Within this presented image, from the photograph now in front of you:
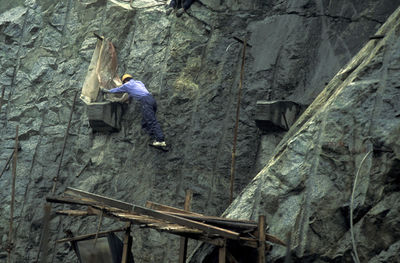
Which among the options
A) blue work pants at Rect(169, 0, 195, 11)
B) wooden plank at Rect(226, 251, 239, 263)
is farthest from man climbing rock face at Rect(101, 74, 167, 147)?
wooden plank at Rect(226, 251, 239, 263)

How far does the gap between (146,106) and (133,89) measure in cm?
39

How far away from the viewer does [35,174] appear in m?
11.5

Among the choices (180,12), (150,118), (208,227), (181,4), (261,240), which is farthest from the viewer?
(181,4)

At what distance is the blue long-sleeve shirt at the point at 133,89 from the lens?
424 inches

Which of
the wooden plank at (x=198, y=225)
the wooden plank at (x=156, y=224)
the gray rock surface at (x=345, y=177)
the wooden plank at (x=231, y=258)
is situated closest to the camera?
the wooden plank at (x=198, y=225)

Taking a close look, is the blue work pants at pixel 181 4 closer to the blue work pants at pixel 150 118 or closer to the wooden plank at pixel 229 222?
the blue work pants at pixel 150 118

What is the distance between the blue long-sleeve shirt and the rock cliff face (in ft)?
1.19

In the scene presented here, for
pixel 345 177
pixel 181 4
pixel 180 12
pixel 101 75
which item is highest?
pixel 181 4

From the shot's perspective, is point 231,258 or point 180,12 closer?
point 231,258

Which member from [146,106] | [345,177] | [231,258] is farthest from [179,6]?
[231,258]

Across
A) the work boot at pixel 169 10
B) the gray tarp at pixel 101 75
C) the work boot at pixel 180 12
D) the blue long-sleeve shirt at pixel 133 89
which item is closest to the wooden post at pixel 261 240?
the blue long-sleeve shirt at pixel 133 89

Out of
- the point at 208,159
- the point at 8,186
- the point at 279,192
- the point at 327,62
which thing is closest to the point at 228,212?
the point at 279,192

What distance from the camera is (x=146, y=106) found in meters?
10.7

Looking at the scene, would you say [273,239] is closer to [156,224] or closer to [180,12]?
[156,224]
